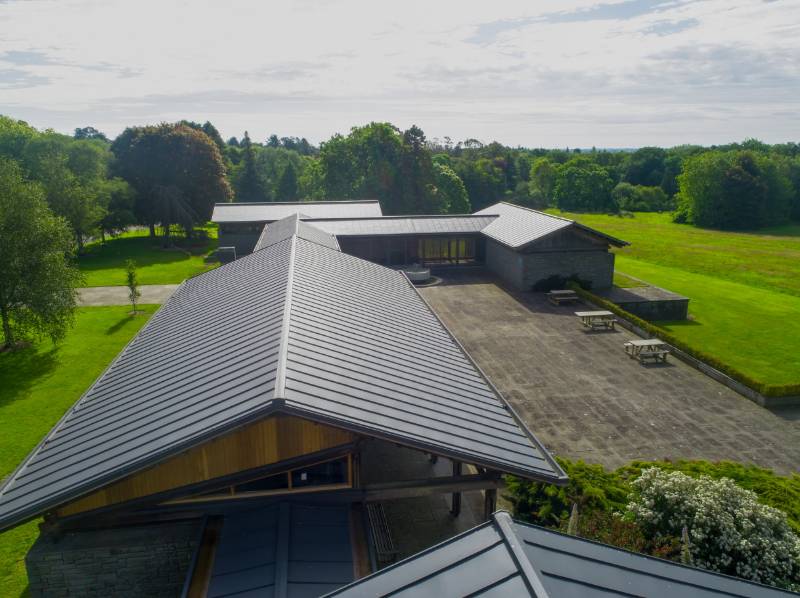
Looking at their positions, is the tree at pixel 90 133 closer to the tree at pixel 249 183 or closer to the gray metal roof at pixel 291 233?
the tree at pixel 249 183

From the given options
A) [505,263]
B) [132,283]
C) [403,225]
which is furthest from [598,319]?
[132,283]

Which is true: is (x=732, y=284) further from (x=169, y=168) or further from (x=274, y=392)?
(x=169, y=168)

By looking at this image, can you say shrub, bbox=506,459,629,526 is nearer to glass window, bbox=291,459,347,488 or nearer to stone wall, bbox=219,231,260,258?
glass window, bbox=291,459,347,488

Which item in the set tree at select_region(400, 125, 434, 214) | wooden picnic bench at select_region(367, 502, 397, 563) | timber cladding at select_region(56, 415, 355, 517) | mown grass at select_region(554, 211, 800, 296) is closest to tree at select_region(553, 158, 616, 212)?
mown grass at select_region(554, 211, 800, 296)

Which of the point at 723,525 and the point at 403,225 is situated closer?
the point at 723,525

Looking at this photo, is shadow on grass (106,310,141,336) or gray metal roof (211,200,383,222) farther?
gray metal roof (211,200,383,222)

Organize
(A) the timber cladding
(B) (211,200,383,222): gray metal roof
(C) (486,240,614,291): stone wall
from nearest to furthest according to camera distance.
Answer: (A) the timber cladding < (C) (486,240,614,291): stone wall < (B) (211,200,383,222): gray metal roof
